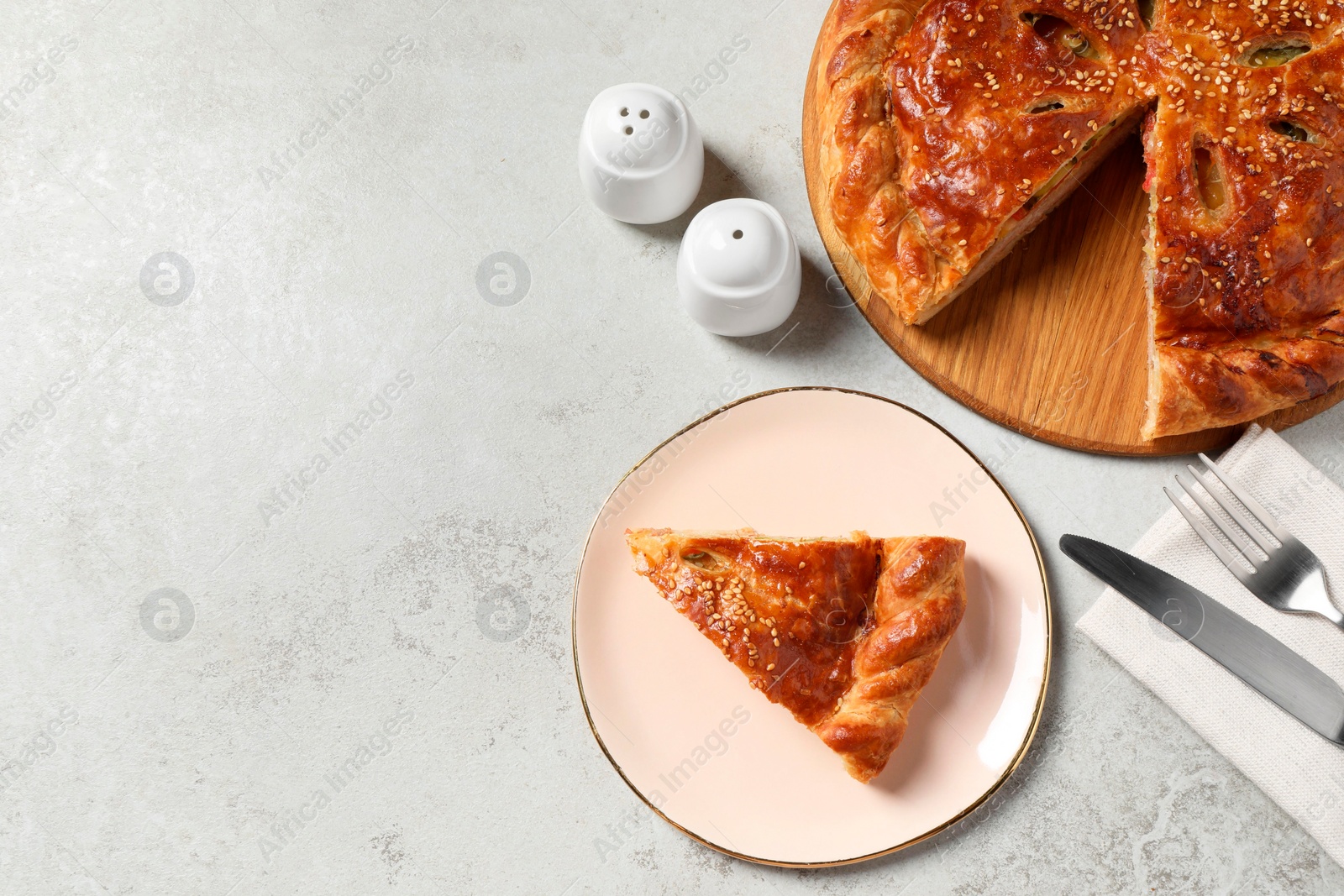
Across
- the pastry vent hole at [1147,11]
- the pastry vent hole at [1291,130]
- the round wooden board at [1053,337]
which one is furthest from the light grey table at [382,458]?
the pastry vent hole at [1147,11]

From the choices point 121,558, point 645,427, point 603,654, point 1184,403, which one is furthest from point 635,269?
point 121,558

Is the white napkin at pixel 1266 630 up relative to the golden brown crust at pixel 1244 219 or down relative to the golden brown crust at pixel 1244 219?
down

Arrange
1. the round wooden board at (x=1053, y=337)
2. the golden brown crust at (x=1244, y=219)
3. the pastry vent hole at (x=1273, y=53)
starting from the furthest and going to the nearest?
the round wooden board at (x=1053, y=337) < the pastry vent hole at (x=1273, y=53) < the golden brown crust at (x=1244, y=219)

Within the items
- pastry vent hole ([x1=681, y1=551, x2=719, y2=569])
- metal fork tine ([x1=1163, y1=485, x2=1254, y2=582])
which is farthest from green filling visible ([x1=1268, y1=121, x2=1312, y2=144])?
pastry vent hole ([x1=681, y1=551, x2=719, y2=569])

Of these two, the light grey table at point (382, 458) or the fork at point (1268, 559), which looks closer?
the fork at point (1268, 559)

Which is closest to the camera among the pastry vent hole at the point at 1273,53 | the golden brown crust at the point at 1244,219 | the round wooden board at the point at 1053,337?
the golden brown crust at the point at 1244,219

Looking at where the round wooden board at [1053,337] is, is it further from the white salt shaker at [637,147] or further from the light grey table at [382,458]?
the white salt shaker at [637,147]

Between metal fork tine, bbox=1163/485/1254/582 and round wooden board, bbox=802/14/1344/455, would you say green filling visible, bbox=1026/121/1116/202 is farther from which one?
metal fork tine, bbox=1163/485/1254/582

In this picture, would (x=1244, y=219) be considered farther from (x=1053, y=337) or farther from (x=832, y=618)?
(x=832, y=618)

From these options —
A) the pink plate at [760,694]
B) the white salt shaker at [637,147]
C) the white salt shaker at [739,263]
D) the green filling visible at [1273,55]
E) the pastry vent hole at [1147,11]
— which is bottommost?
the pink plate at [760,694]
